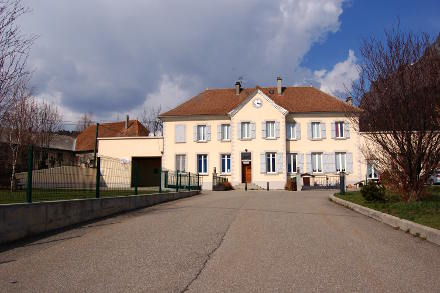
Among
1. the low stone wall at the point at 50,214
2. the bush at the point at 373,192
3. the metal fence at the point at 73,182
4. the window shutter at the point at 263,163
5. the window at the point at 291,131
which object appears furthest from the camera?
the window at the point at 291,131

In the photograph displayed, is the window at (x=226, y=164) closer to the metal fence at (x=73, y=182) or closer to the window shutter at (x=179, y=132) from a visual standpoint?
the window shutter at (x=179, y=132)

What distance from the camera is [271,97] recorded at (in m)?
38.5

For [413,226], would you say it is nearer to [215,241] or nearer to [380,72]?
[215,241]

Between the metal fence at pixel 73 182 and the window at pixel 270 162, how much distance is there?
20.4 metres

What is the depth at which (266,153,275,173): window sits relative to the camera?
34516 mm

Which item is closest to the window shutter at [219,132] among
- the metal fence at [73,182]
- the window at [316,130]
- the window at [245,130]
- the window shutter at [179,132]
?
the window at [245,130]

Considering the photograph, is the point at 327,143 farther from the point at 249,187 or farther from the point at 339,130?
the point at 249,187

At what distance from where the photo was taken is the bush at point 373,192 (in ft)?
43.3

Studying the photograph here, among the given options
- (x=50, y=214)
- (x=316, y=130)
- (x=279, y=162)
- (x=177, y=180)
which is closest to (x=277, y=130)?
(x=279, y=162)

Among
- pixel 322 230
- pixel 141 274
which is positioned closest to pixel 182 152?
pixel 322 230

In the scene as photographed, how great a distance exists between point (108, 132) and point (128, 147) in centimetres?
1747

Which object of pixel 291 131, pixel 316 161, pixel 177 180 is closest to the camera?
pixel 177 180

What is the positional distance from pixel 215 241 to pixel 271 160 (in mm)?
28002

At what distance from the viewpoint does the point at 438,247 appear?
21.7ft
